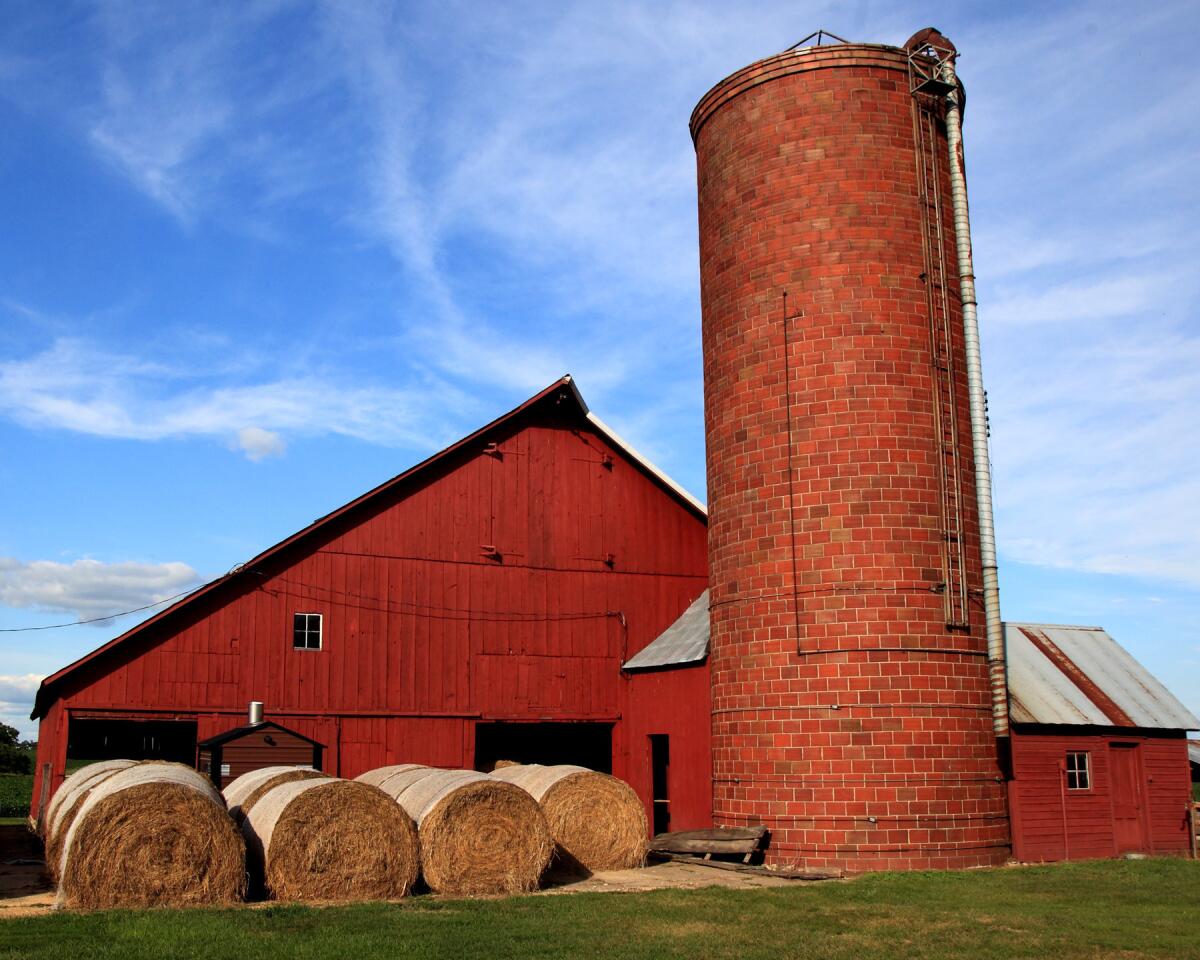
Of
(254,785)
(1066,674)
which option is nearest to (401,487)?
(254,785)

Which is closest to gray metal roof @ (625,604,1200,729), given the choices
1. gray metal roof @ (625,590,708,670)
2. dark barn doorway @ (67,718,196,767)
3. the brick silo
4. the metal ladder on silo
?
gray metal roof @ (625,590,708,670)

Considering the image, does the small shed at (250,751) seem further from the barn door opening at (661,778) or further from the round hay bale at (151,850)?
the barn door opening at (661,778)

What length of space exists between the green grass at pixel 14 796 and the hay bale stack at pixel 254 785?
15040 millimetres

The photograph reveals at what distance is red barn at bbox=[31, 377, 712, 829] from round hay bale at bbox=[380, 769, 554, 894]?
17.7ft

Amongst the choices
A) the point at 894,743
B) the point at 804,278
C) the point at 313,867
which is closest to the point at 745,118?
the point at 804,278

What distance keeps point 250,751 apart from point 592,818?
5.85 m

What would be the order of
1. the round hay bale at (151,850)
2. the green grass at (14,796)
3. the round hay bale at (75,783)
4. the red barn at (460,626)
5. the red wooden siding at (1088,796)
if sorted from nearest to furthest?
1. the round hay bale at (151,850)
2. the round hay bale at (75,783)
3. the red wooden siding at (1088,796)
4. the red barn at (460,626)
5. the green grass at (14,796)

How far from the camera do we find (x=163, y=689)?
19609 millimetres

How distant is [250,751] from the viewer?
18.8m

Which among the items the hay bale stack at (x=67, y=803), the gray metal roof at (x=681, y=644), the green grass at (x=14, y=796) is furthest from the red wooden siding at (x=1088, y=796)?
the green grass at (x=14, y=796)

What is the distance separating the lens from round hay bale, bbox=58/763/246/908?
12.0m

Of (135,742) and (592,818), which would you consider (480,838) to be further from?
(135,742)

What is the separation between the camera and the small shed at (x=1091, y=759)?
17656 mm

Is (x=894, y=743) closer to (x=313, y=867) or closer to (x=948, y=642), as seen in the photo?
(x=948, y=642)
